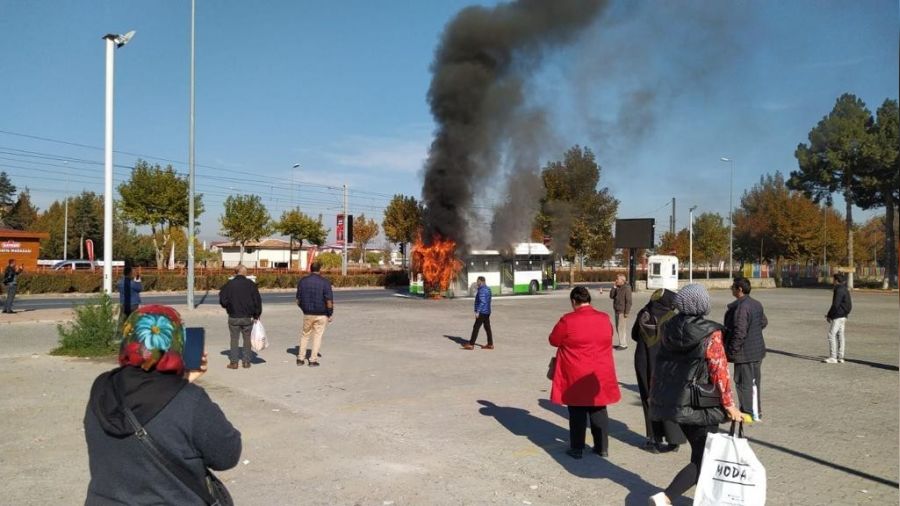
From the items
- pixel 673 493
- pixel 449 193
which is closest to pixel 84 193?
pixel 449 193

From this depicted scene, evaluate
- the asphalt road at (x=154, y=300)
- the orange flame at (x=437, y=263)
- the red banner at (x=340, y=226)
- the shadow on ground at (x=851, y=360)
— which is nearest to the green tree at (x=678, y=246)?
the red banner at (x=340, y=226)

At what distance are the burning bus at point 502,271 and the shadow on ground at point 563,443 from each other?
25.9 meters

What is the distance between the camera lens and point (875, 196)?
50.0m

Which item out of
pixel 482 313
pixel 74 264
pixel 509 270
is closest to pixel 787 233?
pixel 509 270

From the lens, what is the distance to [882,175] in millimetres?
47406

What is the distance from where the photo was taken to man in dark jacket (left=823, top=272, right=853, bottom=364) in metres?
12.0

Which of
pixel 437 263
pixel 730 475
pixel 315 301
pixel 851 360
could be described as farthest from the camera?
pixel 437 263

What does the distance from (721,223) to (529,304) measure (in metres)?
51.9

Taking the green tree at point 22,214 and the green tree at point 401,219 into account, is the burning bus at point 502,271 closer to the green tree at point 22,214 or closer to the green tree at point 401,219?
the green tree at point 401,219

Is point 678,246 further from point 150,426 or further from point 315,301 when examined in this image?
point 150,426

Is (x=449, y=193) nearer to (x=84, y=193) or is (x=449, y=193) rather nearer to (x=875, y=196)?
(x=875, y=196)

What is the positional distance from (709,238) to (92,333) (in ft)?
220

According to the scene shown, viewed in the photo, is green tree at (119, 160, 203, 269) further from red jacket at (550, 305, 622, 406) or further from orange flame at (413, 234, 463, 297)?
red jacket at (550, 305, 622, 406)

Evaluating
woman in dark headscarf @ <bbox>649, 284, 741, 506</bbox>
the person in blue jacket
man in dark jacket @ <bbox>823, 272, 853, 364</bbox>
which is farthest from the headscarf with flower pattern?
man in dark jacket @ <bbox>823, 272, 853, 364</bbox>
